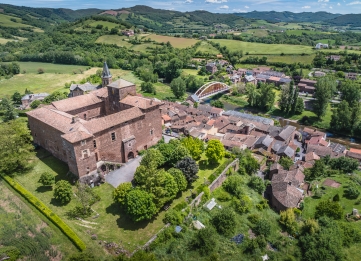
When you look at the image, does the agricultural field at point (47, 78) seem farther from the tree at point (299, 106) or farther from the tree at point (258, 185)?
the tree at point (258, 185)

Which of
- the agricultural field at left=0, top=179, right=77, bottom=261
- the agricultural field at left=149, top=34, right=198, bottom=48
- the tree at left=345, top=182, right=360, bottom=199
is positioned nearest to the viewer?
the agricultural field at left=0, top=179, right=77, bottom=261

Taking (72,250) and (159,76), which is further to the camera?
(159,76)

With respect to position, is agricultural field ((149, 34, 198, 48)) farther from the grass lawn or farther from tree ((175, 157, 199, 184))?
tree ((175, 157, 199, 184))

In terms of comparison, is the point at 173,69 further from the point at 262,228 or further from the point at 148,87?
the point at 262,228

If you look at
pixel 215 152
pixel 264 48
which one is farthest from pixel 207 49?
pixel 215 152

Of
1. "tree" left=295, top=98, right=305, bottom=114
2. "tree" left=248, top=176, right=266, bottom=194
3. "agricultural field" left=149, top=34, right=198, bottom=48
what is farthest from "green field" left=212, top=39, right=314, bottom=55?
"tree" left=248, top=176, right=266, bottom=194

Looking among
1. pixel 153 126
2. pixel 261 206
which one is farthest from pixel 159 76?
pixel 261 206

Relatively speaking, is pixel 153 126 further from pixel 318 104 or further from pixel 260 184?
pixel 318 104
